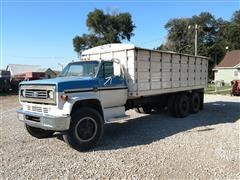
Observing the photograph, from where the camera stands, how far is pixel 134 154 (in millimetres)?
6848

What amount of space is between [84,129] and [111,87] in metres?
1.50

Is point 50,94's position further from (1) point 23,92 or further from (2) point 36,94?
(1) point 23,92

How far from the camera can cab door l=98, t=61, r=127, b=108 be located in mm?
8102

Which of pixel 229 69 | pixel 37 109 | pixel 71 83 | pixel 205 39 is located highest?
pixel 205 39

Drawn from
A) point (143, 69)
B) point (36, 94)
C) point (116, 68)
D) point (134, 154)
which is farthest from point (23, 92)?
point (143, 69)

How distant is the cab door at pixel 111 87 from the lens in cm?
810

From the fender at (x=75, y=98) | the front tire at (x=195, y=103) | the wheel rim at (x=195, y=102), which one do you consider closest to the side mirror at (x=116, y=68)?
the fender at (x=75, y=98)

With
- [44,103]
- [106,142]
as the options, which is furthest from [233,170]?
[44,103]

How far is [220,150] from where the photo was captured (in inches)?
281

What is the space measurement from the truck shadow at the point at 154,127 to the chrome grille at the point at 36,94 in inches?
72.4

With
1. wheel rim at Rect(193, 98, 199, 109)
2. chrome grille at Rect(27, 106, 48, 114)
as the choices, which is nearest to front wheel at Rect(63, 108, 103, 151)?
chrome grille at Rect(27, 106, 48, 114)

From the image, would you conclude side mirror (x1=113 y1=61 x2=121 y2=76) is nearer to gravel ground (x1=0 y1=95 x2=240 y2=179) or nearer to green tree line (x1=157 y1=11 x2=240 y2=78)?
gravel ground (x1=0 y1=95 x2=240 y2=179)

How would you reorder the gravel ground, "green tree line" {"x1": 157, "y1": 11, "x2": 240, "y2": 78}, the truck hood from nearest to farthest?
the gravel ground
the truck hood
"green tree line" {"x1": 157, "y1": 11, "x2": 240, "y2": 78}

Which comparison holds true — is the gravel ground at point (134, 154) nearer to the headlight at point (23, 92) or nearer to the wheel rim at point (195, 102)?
the headlight at point (23, 92)
